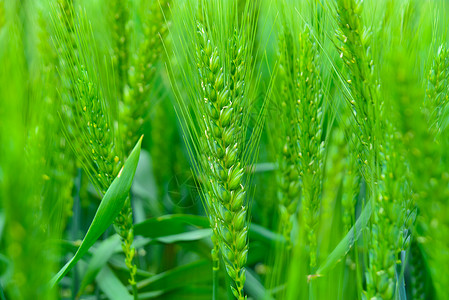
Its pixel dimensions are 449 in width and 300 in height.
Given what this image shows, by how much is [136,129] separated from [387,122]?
0.47 meters

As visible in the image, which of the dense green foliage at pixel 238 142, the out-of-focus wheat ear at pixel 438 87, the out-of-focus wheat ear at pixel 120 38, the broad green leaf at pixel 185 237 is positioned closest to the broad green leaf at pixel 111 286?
the dense green foliage at pixel 238 142

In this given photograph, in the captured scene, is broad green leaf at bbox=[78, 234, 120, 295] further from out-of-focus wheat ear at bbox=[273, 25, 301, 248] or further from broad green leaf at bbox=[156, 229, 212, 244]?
out-of-focus wheat ear at bbox=[273, 25, 301, 248]

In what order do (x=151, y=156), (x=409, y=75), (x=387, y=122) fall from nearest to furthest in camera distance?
1. (x=409, y=75)
2. (x=387, y=122)
3. (x=151, y=156)

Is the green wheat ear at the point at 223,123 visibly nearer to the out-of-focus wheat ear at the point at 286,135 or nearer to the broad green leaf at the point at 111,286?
the out-of-focus wheat ear at the point at 286,135

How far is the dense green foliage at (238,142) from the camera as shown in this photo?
42 cm

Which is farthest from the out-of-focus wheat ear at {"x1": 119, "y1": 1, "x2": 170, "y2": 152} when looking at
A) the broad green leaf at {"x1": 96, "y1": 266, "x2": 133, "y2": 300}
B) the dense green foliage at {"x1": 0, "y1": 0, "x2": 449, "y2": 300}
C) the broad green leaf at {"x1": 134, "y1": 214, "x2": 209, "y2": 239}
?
the broad green leaf at {"x1": 96, "y1": 266, "x2": 133, "y2": 300}

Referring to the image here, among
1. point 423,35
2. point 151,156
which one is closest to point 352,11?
point 423,35

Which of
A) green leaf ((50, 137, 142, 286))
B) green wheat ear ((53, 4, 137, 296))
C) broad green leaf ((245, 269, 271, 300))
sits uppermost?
green wheat ear ((53, 4, 137, 296))

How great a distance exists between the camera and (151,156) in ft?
4.30

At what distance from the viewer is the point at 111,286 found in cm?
82

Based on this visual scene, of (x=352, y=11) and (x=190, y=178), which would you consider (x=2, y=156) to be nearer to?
(x=352, y=11)

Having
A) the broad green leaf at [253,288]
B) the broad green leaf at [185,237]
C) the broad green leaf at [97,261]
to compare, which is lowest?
the broad green leaf at [253,288]

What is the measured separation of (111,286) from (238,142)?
41cm

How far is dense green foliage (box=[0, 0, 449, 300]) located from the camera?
1.39 ft
